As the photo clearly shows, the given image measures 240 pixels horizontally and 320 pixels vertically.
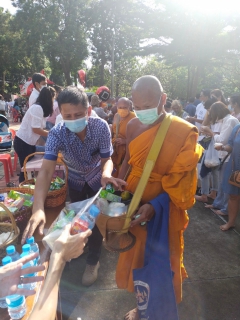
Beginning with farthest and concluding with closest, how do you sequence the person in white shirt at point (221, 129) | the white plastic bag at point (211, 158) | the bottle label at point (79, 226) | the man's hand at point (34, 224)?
the white plastic bag at point (211, 158), the person in white shirt at point (221, 129), the man's hand at point (34, 224), the bottle label at point (79, 226)

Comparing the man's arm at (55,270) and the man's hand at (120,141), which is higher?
the man's arm at (55,270)

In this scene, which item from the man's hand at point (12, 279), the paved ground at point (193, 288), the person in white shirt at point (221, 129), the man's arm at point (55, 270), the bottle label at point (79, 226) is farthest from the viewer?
the person in white shirt at point (221, 129)

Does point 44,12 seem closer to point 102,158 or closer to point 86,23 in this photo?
point 86,23

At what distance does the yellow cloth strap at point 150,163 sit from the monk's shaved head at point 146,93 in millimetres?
161

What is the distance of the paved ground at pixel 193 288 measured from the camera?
220cm

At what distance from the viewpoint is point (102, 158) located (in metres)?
2.23

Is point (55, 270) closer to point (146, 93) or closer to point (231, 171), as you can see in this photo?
point (146, 93)

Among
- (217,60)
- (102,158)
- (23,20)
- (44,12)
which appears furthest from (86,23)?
(102,158)

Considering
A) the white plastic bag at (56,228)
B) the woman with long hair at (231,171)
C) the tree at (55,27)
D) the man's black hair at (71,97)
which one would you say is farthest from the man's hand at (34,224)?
the tree at (55,27)

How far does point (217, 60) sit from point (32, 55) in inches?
634

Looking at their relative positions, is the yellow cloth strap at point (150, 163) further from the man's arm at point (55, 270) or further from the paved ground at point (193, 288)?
the paved ground at point (193, 288)

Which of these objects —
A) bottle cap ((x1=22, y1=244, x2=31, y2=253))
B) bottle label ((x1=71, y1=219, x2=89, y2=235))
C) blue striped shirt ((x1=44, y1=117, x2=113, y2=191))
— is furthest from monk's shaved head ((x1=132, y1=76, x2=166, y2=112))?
bottle cap ((x1=22, y1=244, x2=31, y2=253))

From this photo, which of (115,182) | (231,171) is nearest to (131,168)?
(115,182)

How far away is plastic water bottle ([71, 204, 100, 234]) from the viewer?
1274 millimetres
